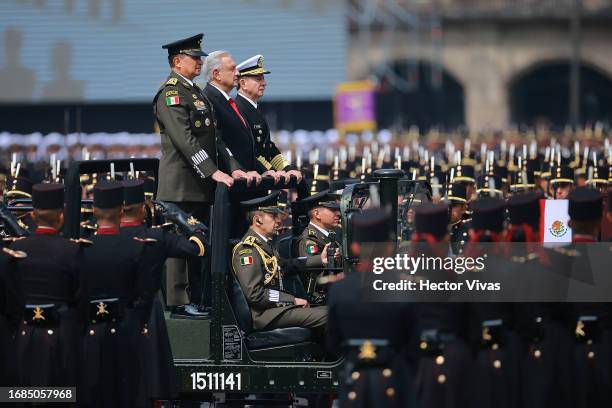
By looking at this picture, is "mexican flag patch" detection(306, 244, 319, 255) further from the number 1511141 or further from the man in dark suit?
the number 1511141

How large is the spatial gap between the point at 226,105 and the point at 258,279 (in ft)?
5.87

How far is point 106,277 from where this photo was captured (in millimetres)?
10352

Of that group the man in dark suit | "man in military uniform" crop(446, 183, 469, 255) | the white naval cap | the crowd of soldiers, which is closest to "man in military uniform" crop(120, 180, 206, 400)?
the crowd of soldiers

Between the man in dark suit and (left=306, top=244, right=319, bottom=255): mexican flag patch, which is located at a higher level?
the man in dark suit

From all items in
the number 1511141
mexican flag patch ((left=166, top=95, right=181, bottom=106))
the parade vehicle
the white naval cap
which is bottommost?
the number 1511141

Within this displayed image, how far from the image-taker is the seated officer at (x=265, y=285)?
10.9 meters

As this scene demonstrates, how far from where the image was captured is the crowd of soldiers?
8938 millimetres

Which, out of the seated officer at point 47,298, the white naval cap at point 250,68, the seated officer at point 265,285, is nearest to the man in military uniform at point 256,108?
the white naval cap at point 250,68

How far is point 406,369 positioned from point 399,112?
36.0 m

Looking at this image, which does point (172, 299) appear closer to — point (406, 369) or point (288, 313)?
point (288, 313)

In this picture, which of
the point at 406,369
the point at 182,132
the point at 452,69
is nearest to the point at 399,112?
the point at 452,69

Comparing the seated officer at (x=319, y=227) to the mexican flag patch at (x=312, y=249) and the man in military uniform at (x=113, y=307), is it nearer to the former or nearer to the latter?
the mexican flag patch at (x=312, y=249)

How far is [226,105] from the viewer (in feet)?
39.8

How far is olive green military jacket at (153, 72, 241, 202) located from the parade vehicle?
0.65m
